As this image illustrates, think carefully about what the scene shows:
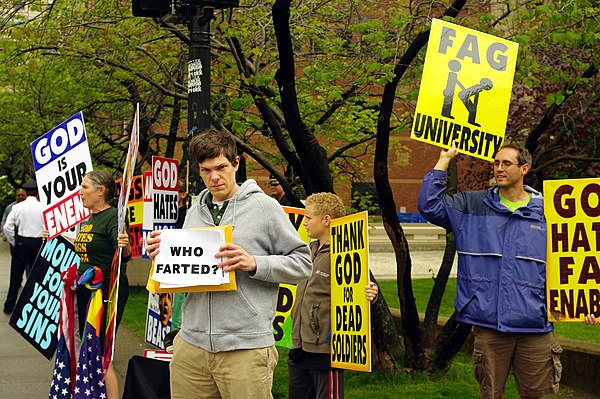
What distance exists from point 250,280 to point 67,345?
317 cm

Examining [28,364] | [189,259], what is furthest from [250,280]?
[28,364]

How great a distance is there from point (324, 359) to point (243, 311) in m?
1.86

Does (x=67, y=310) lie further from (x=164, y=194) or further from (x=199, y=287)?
(x=199, y=287)

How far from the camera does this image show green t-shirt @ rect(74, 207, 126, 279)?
687 centimetres

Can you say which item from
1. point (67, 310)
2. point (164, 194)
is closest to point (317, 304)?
point (67, 310)

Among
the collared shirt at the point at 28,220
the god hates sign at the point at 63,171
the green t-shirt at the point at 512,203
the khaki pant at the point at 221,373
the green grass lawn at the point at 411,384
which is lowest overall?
the green grass lawn at the point at 411,384

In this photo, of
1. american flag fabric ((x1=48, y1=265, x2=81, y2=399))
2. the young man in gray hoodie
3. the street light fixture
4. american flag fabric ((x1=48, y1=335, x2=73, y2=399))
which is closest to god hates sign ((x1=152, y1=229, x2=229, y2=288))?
the young man in gray hoodie

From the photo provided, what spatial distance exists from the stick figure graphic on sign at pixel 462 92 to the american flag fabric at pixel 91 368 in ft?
9.55

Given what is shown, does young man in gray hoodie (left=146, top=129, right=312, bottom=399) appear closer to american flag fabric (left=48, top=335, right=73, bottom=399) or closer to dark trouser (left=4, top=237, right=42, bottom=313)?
american flag fabric (left=48, top=335, right=73, bottom=399)

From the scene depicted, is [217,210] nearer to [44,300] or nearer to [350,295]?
[350,295]

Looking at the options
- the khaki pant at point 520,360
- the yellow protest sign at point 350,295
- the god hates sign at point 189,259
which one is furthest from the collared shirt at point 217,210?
the khaki pant at point 520,360

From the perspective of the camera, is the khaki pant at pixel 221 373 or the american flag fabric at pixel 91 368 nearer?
the khaki pant at pixel 221 373

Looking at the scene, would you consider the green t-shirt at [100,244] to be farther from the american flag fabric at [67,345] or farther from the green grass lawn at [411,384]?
the green grass lawn at [411,384]

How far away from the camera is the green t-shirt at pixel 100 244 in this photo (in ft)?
22.5
